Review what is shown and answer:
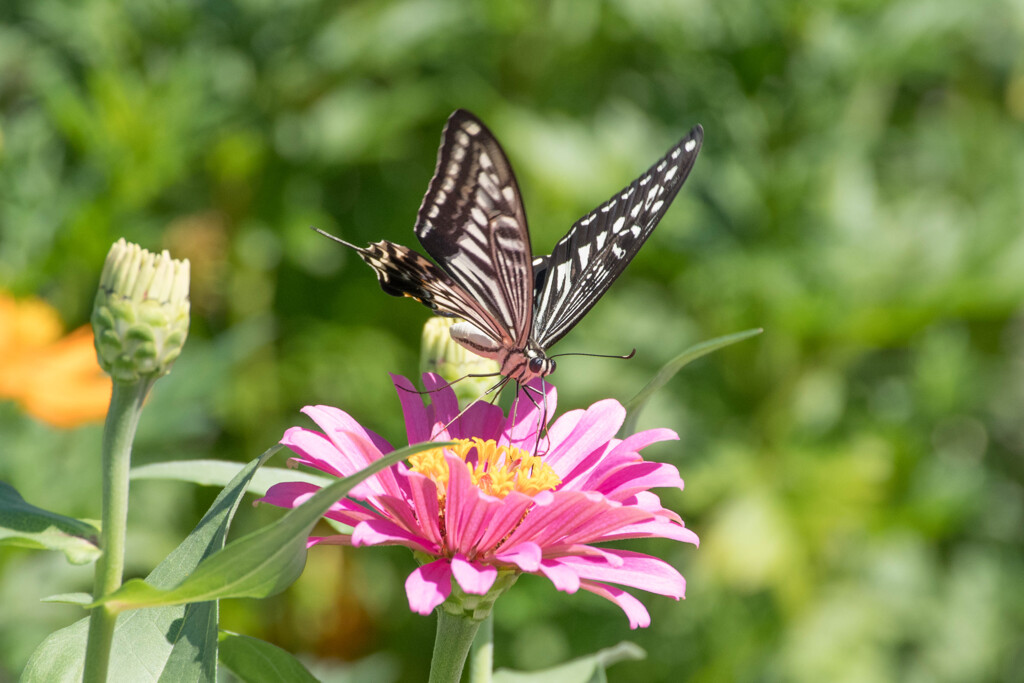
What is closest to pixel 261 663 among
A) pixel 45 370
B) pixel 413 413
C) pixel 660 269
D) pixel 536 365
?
pixel 413 413

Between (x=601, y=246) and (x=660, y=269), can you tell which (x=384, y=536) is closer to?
(x=601, y=246)

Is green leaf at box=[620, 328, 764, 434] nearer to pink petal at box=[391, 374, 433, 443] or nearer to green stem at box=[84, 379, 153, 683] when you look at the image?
pink petal at box=[391, 374, 433, 443]

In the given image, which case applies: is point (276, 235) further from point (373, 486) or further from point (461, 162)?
point (373, 486)

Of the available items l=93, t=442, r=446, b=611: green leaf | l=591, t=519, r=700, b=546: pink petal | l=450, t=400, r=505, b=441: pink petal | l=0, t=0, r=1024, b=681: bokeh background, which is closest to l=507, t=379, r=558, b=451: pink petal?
l=450, t=400, r=505, b=441: pink petal

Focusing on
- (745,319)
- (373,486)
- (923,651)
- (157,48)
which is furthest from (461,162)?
(923,651)

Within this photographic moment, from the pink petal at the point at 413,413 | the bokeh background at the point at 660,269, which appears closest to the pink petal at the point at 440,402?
the pink petal at the point at 413,413

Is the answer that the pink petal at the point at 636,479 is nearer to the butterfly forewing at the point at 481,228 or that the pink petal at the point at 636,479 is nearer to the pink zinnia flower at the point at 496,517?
the pink zinnia flower at the point at 496,517

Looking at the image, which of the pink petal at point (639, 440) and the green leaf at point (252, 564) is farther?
the pink petal at point (639, 440)
